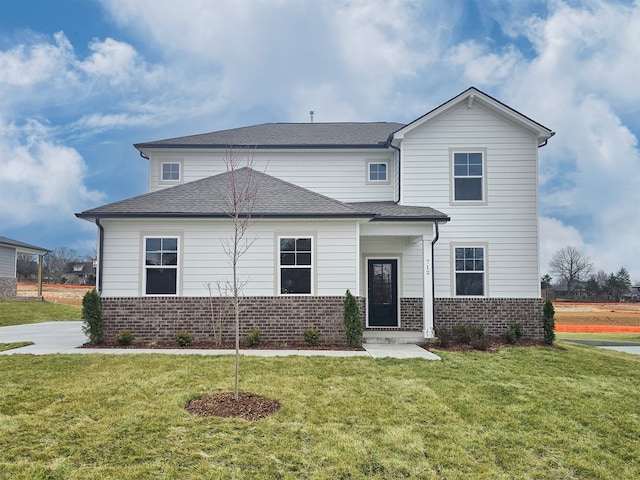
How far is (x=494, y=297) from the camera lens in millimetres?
12766

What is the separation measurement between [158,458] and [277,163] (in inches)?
461

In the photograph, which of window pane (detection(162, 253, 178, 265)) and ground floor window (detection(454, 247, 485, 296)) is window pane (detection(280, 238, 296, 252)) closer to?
window pane (detection(162, 253, 178, 265))

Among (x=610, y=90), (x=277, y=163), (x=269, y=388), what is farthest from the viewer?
(x=610, y=90)

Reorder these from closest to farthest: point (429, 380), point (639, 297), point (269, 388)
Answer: point (269, 388) < point (429, 380) < point (639, 297)

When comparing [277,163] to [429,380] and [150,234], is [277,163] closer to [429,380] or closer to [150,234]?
[150,234]

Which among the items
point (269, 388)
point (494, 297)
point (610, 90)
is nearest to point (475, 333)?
Result: point (494, 297)

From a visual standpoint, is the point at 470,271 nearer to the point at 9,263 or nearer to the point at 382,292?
the point at 382,292

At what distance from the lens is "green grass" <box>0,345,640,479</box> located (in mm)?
4230

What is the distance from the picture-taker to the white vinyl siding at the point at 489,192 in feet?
42.2

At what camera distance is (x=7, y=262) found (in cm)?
2764

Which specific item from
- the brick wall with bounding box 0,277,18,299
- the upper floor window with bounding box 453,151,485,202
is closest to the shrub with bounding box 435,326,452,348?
the upper floor window with bounding box 453,151,485,202

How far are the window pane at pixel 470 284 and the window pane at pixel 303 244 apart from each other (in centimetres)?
476

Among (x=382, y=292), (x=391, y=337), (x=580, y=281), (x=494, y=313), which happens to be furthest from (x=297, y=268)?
(x=580, y=281)

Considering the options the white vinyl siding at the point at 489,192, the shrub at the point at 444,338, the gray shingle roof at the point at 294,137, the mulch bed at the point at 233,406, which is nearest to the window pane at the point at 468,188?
the white vinyl siding at the point at 489,192
